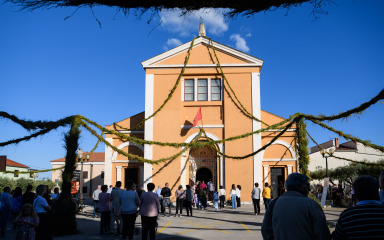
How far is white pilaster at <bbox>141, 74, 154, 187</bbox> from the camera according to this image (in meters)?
23.2

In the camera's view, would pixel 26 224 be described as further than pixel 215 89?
No

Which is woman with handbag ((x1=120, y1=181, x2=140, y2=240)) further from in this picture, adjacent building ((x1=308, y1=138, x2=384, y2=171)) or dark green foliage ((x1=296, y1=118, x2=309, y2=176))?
adjacent building ((x1=308, y1=138, x2=384, y2=171))

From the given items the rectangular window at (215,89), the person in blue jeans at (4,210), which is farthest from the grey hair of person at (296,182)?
the rectangular window at (215,89)

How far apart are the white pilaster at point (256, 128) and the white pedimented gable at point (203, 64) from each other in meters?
1.28

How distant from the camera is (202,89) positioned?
81.5ft

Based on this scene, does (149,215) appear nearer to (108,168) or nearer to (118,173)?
(118,173)

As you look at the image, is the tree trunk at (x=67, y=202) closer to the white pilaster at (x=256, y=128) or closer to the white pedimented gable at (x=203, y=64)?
the white pedimented gable at (x=203, y=64)

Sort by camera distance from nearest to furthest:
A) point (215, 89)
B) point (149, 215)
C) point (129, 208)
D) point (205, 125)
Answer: point (149, 215) < point (129, 208) < point (205, 125) < point (215, 89)

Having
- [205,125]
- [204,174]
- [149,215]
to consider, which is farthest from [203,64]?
[149,215]

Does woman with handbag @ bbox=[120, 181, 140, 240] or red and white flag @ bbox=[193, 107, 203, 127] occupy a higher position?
red and white flag @ bbox=[193, 107, 203, 127]

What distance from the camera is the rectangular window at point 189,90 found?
81.2 feet

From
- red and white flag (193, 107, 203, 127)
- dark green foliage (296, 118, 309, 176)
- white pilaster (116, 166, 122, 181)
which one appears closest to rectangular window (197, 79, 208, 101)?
red and white flag (193, 107, 203, 127)

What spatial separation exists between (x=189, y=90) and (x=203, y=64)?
7.64ft

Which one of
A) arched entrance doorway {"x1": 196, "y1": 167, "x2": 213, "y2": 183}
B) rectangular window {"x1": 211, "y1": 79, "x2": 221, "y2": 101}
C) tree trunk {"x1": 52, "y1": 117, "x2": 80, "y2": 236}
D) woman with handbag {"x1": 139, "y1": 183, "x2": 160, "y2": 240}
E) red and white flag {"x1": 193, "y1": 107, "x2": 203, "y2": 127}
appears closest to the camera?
woman with handbag {"x1": 139, "y1": 183, "x2": 160, "y2": 240}
